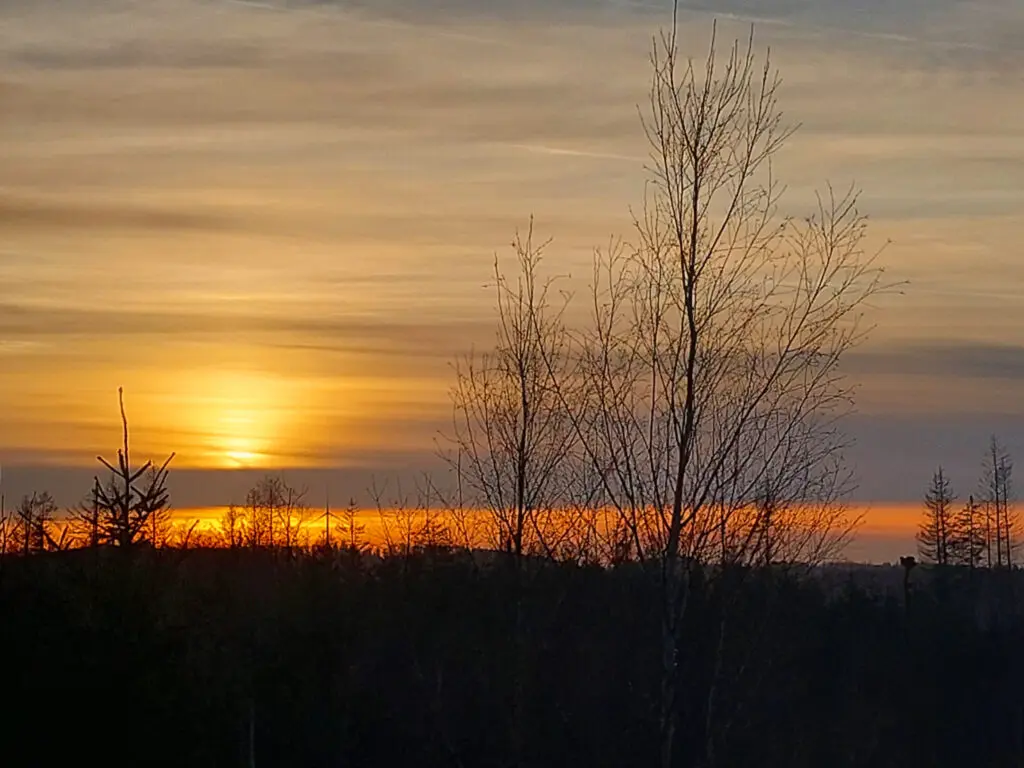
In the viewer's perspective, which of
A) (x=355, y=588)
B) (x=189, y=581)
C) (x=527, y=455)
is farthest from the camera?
(x=355, y=588)

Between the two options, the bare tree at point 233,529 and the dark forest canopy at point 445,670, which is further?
the bare tree at point 233,529

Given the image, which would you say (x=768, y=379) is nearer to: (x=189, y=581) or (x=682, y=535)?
(x=682, y=535)

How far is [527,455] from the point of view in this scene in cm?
1759

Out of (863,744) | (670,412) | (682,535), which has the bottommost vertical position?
(863,744)

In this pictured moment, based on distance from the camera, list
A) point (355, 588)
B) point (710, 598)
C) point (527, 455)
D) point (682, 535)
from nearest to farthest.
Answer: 1. point (682, 535)
2. point (710, 598)
3. point (527, 455)
4. point (355, 588)

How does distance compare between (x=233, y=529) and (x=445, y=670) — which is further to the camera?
(x=233, y=529)

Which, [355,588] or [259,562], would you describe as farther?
[259,562]

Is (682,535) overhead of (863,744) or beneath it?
overhead

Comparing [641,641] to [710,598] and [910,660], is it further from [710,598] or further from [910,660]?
[910,660]

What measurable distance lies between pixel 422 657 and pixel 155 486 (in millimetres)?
5289

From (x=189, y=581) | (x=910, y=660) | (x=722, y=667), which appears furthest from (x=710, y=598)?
(x=910, y=660)

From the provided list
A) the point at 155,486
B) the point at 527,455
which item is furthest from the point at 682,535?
the point at 155,486

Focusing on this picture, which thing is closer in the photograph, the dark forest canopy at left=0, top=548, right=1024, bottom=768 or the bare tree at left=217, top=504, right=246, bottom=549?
the dark forest canopy at left=0, top=548, right=1024, bottom=768

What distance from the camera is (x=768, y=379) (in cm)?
1161
